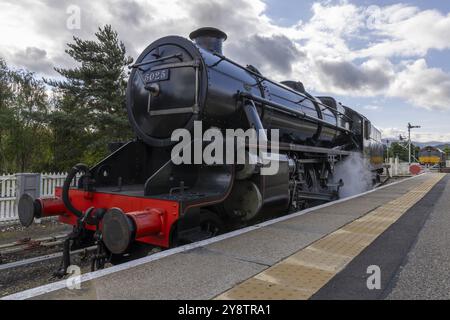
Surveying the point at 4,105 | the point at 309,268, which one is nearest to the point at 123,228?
the point at 309,268

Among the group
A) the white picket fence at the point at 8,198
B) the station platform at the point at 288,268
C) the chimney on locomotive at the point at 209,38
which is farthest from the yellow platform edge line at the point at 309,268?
the white picket fence at the point at 8,198

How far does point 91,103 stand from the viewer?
14852 mm

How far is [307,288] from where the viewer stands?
112 inches

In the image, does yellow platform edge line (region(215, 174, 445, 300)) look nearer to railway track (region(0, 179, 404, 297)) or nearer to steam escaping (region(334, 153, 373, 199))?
→ railway track (region(0, 179, 404, 297))

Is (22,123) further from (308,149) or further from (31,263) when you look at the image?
(308,149)

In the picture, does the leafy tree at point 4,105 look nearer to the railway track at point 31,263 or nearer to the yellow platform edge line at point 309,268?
the railway track at point 31,263

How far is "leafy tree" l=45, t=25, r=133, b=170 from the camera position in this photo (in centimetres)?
1412

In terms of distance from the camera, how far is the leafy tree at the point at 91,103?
14.1 meters

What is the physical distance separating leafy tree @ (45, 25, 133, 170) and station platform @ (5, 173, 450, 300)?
10.9 metres

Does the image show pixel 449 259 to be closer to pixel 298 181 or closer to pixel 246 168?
pixel 246 168

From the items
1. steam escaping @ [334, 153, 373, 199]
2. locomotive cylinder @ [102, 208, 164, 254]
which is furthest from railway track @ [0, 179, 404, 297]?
steam escaping @ [334, 153, 373, 199]
